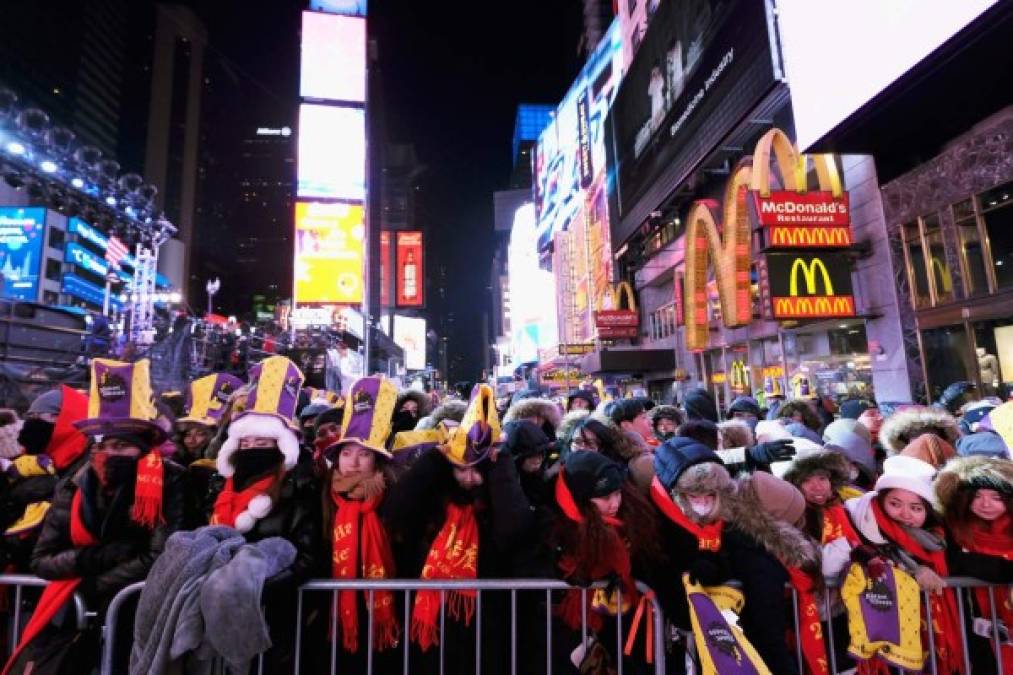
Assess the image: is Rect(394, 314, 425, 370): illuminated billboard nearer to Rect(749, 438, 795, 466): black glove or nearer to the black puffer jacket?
the black puffer jacket

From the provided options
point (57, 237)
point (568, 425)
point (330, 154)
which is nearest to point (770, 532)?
point (568, 425)

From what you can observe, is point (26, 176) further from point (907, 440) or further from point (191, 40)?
point (191, 40)

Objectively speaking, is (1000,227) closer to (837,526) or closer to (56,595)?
(837,526)

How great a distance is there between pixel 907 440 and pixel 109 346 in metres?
18.5

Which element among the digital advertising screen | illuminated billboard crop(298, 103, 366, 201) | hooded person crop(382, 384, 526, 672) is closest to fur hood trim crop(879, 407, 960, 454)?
hooded person crop(382, 384, 526, 672)

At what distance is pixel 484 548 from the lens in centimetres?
314

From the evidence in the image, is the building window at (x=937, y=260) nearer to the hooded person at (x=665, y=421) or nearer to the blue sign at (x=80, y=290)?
the hooded person at (x=665, y=421)

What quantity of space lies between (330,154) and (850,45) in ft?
85.1

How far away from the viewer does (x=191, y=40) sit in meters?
79.1

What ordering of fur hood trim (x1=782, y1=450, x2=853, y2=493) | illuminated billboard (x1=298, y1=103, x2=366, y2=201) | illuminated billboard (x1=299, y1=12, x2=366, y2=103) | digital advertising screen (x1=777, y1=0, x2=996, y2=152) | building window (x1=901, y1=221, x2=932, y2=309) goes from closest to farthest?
1. fur hood trim (x1=782, y1=450, x2=853, y2=493)
2. digital advertising screen (x1=777, y1=0, x2=996, y2=152)
3. building window (x1=901, y1=221, x2=932, y2=309)
4. illuminated billboard (x1=298, y1=103, x2=366, y2=201)
5. illuminated billboard (x1=299, y1=12, x2=366, y2=103)

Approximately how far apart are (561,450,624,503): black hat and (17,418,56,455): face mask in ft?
12.8

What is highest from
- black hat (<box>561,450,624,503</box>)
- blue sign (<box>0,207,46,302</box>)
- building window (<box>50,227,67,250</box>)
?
building window (<box>50,227,67,250</box>)

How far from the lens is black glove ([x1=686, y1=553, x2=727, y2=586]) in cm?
249

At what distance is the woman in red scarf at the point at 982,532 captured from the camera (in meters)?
2.70
